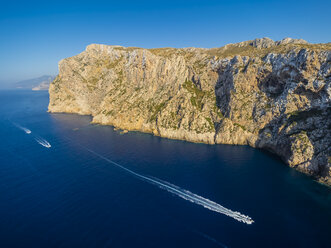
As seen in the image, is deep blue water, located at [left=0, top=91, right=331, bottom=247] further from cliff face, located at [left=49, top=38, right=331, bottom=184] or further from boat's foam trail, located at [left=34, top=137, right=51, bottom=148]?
cliff face, located at [left=49, top=38, right=331, bottom=184]

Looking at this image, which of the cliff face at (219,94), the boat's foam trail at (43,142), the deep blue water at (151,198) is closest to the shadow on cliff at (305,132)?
the cliff face at (219,94)

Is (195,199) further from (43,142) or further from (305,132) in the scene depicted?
(43,142)

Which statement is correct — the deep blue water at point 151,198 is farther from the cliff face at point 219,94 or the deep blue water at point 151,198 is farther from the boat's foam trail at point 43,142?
the cliff face at point 219,94

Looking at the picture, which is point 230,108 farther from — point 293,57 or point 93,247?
point 93,247

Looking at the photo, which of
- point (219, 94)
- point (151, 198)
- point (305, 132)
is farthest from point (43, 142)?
point (305, 132)

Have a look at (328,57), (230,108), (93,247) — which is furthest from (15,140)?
(328,57)
